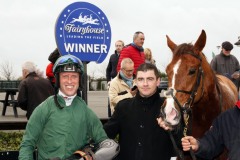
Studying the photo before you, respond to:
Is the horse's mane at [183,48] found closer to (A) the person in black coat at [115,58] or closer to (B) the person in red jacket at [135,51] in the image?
(B) the person in red jacket at [135,51]

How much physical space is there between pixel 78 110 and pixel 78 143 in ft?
0.88

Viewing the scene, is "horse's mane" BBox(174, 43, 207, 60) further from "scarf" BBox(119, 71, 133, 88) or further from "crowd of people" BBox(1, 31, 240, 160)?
"scarf" BBox(119, 71, 133, 88)

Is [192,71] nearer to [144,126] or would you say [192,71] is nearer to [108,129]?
[144,126]

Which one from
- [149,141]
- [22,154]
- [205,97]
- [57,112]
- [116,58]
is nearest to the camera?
[22,154]

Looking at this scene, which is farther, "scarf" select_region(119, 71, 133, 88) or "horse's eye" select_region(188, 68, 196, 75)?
"scarf" select_region(119, 71, 133, 88)

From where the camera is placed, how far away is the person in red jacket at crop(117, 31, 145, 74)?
25.2 feet

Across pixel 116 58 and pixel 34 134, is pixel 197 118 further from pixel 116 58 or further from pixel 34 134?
pixel 116 58

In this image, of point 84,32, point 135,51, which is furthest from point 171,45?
point 135,51

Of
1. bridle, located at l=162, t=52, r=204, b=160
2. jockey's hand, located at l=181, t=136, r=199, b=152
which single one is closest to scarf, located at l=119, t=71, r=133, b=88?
bridle, located at l=162, t=52, r=204, b=160

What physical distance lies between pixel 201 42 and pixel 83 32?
73.5 inches

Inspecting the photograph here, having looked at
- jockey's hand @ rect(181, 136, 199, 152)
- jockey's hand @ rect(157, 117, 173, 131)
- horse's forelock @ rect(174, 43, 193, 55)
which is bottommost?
jockey's hand @ rect(181, 136, 199, 152)

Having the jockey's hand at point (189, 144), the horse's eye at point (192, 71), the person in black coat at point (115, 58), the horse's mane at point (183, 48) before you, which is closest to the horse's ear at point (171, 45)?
the horse's mane at point (183, 48)

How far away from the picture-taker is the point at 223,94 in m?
5.19

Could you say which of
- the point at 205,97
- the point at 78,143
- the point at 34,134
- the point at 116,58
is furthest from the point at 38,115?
the point at 116,58
